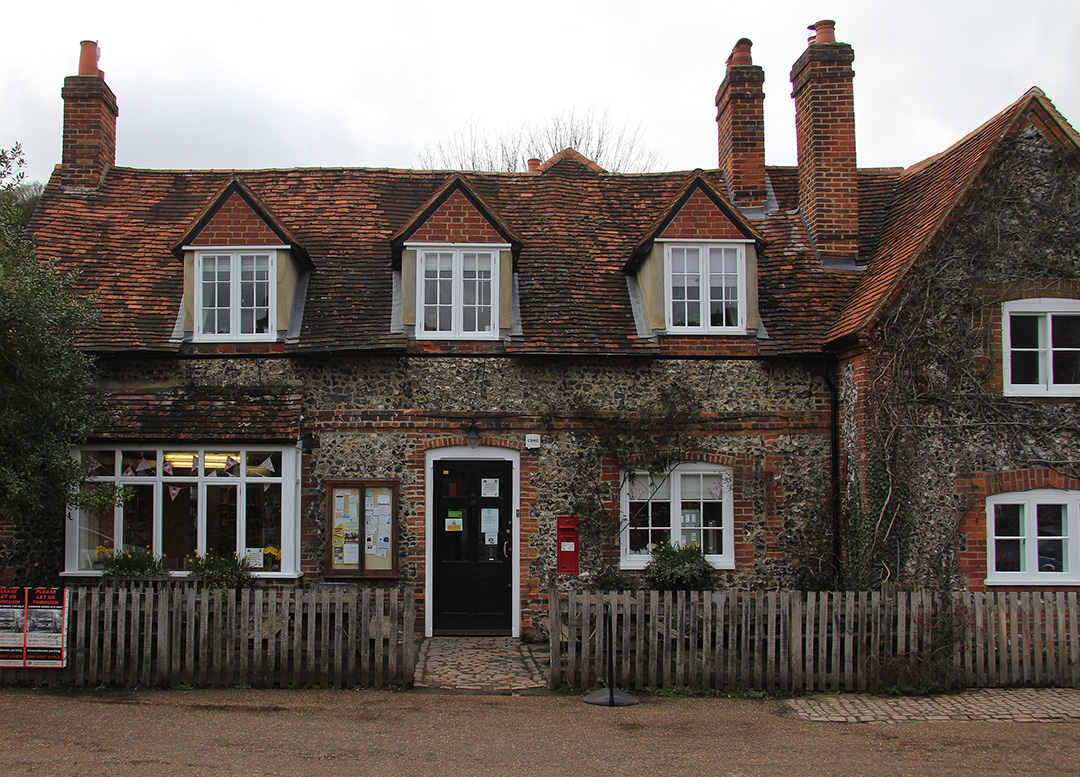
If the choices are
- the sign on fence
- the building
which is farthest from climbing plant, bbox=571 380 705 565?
the sign on fence

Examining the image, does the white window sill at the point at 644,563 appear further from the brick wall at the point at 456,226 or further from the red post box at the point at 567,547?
the brick wall at the point at 456,226

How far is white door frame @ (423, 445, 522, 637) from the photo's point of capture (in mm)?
11992

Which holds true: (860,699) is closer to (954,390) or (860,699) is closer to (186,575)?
(954,390)

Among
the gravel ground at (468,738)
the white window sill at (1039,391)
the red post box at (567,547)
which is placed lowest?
the gravel ground at (468,738)

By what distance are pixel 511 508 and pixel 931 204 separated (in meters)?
7.61

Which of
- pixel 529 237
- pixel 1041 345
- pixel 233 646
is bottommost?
pixel 233 646

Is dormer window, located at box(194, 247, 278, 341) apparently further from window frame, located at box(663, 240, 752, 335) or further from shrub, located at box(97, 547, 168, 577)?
window frame, located at box(663, 240, 752, 335)

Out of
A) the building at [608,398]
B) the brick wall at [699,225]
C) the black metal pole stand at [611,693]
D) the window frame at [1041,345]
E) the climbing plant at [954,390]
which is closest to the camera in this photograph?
the black metal pole stand at [611,693]

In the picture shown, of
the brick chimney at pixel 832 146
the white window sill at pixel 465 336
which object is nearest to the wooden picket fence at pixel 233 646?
the white window sill at pixel 465 336

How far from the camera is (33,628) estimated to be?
9086 millimetres

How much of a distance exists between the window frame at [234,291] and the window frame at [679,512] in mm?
5664

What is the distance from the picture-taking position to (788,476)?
12.3m

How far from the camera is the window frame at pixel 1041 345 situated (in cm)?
1128

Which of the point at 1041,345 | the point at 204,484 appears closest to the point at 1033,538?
the point at 1041,345
